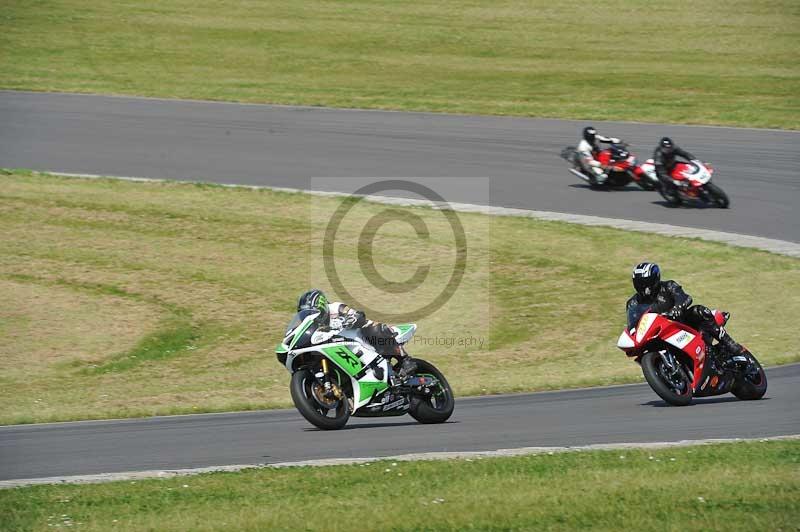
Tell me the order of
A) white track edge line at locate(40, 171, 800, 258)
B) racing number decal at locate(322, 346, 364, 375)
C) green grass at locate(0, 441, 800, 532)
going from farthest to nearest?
white track edge line at locate(40, 171, 800, 258) < racing number decal at locate(322, 346, 364, 375) < green grass at locate(0, 441, 800, 532)

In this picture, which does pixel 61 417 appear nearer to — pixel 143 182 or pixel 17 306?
pixel 17 306

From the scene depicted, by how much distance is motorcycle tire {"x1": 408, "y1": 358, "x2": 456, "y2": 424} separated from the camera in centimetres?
1259

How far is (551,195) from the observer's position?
2798 cm

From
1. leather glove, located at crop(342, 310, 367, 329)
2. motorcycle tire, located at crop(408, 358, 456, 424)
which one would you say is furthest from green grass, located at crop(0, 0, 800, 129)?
leather glove, located at crop(342, 310, 367, 329)

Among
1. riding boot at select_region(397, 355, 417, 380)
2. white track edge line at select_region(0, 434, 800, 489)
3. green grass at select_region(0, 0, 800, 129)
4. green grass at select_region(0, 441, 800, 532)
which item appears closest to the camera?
green grass at select_region(0, 441, 800, 532)

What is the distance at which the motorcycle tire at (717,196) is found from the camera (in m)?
26.3

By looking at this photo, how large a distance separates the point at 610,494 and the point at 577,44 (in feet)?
146

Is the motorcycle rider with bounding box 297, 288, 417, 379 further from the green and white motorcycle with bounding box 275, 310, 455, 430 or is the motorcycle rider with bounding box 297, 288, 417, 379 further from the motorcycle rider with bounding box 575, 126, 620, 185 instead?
the motorcycle rider with bounding box 575, 126, 620, 185

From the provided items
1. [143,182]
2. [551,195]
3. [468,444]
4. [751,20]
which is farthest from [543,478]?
[751,20]

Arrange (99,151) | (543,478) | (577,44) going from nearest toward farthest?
1. (543,478)
2. (99,151)
3. (577,44)

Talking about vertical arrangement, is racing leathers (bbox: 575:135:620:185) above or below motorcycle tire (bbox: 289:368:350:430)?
above

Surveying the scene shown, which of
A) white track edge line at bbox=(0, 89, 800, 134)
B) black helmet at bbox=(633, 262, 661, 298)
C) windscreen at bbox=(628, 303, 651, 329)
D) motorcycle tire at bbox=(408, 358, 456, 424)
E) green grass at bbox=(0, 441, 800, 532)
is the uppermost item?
white track edge line at bbox=(0, 89, 800, 134)

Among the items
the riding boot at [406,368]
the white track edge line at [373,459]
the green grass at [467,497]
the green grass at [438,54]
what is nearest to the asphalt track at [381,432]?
the white track edge line at [373,459]

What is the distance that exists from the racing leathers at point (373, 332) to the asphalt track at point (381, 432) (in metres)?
0.73
